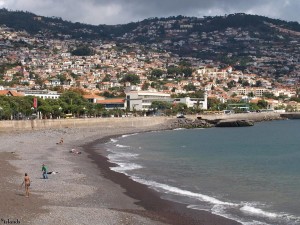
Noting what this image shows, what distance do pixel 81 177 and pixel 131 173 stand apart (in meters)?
3.03

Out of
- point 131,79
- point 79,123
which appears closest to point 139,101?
point 79,123

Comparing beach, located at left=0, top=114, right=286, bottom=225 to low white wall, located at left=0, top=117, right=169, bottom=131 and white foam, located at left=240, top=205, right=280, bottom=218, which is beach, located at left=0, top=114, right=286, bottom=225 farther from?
low white wall, located at left=0, top=117, right=169, bottom=131

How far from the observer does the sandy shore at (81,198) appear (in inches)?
667

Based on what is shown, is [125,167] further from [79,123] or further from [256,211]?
[79,123]

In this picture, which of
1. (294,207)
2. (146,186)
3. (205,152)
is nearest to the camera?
(294,207)

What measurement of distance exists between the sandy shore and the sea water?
100cm

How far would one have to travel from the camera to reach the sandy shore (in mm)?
16953

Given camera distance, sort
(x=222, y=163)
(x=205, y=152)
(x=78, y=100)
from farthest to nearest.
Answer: (x=78, y=100), (x=205, y=152), (x=222, y=163)

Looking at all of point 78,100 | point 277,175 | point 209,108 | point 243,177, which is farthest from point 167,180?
point 209,108

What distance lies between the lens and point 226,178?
88.2 feet

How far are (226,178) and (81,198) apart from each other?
9.10 meters

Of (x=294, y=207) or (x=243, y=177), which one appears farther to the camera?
(x=243, y=177)

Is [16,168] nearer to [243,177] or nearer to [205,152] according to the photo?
[243,177]

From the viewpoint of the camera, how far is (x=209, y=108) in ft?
424
